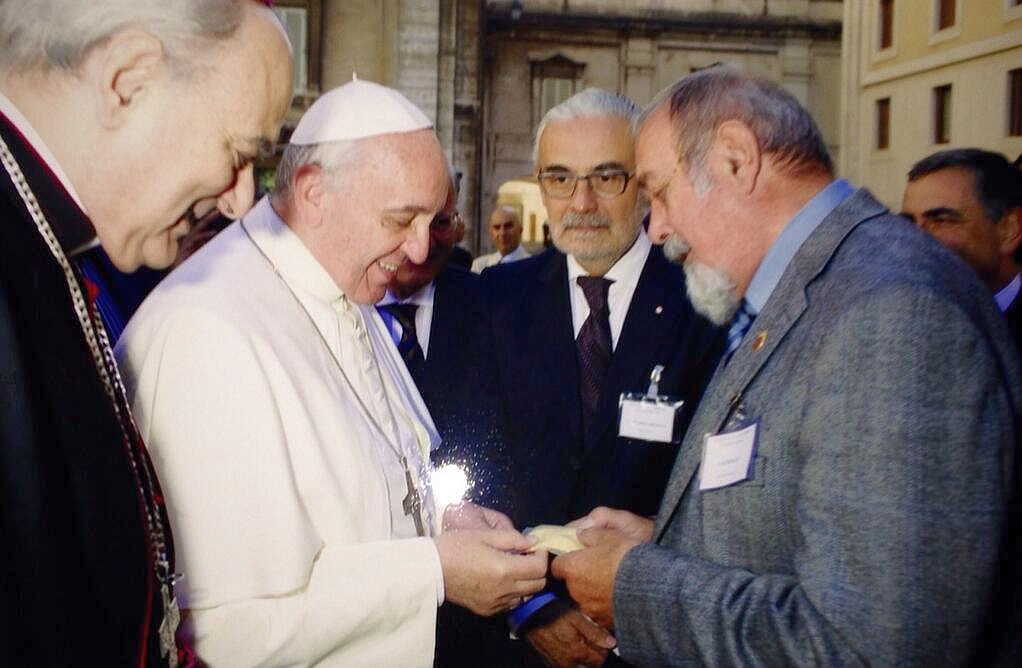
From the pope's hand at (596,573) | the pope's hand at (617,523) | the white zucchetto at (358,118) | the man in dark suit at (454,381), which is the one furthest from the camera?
the man in dark suit at (454,381)

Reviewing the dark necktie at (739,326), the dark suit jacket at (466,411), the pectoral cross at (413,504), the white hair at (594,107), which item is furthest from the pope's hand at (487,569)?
the white hair at (594,107)

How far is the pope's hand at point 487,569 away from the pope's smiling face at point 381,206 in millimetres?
790

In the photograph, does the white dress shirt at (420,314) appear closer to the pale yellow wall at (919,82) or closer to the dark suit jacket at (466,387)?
the dark suit jacket at (466,387)

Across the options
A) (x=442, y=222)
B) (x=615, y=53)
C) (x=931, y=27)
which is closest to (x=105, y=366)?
(x=442, y=222)

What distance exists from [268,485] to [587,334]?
169cm

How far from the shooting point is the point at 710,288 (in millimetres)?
2213

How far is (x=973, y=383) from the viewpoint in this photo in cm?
151

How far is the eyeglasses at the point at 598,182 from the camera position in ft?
11.8

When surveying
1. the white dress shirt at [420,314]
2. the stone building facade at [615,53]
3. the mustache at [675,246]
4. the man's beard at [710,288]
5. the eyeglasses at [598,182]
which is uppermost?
the stone building facade at [615,53]

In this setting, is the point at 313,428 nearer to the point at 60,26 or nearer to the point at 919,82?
the point at 60,26

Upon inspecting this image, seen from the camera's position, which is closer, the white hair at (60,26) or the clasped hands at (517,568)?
the white hair at (60,26)

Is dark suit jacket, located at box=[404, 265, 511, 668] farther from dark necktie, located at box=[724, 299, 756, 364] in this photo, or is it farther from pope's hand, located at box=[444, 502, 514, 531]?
dark necktie, located at box=[724, 299, 756, 364]

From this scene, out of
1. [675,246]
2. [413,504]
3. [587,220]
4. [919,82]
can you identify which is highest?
[919,82]

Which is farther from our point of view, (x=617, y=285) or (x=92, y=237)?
(x=617, y=285)
